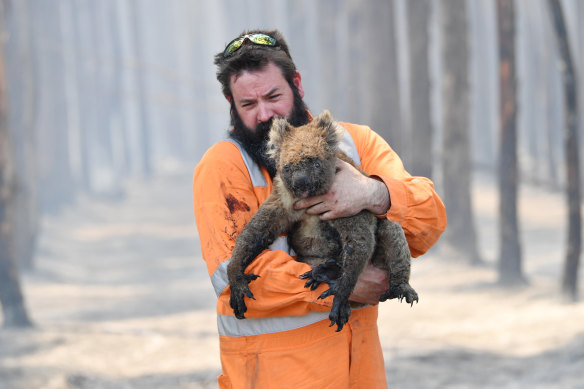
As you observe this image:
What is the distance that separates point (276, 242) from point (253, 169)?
1.15 feet

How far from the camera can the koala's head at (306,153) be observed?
2.86m

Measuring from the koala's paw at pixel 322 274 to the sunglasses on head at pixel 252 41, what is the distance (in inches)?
39.9

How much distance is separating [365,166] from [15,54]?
15.4 m

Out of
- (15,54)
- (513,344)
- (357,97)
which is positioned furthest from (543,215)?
(15,54)

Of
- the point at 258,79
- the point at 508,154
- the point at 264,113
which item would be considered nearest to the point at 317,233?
the point at 264,113

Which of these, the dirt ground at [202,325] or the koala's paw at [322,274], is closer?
the koala's paw at [322,274]

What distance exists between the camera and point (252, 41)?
9.89 ft

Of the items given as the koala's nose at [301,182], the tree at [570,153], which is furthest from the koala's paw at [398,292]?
the tree at [570,153]

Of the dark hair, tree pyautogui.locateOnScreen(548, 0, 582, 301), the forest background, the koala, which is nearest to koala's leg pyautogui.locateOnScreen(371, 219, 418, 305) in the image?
the koala

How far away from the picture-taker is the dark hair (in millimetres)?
2967

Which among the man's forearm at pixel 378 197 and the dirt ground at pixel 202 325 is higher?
the man's forearm at pixel 378 197

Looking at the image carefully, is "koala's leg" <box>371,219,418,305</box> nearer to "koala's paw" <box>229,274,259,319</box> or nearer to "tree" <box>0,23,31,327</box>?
"koala's paw" <box>229,274,259,319</box>

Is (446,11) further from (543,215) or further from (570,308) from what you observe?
(543,215)

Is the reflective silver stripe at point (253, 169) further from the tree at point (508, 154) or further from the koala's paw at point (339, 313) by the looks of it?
the tree at point (508, 154)
